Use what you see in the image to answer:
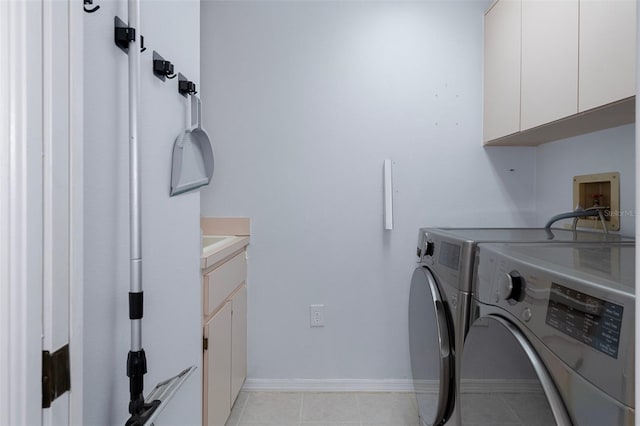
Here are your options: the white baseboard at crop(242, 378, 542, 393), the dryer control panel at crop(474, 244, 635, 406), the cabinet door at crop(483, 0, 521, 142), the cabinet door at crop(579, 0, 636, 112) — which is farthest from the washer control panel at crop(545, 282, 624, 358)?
the white baseboard at crop(242, 378, 542, 393)

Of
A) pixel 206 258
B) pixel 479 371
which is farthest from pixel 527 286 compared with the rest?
pixel 206 258

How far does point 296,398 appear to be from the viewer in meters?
1.94

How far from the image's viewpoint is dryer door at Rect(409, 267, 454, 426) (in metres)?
1.22

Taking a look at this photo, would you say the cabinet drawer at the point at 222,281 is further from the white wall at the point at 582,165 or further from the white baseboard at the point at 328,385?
the white wall at the point at 582,165

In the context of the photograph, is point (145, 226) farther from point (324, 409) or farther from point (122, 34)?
point (324, 409)

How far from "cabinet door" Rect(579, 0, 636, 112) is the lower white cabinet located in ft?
4.61

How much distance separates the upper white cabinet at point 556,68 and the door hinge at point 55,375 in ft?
4.70

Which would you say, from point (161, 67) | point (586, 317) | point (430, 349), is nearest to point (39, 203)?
point (161, 67)

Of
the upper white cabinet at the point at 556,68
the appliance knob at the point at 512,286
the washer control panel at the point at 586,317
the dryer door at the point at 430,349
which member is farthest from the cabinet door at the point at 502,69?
the washer control panel at the point at 586,317

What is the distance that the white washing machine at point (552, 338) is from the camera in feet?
1.67

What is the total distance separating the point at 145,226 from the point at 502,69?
1.74 m

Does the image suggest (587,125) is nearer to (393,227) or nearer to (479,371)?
(393,227)

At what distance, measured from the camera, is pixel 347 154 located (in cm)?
200

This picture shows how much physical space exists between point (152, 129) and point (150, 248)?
11.0 inches
